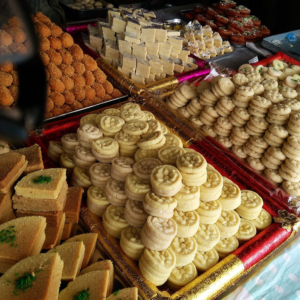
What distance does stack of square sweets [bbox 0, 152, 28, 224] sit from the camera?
1.26m

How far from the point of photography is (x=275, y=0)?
207 inches

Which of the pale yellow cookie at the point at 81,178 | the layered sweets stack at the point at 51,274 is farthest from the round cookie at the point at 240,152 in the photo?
the layered sweets stack at the point at 51,274

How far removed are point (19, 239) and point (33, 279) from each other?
0.71 feet

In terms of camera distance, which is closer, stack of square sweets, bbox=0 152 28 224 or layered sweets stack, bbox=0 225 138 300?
layered sweets stack, bbox=0 225 138 300

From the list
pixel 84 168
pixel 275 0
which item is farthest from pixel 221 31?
pixel 84 168

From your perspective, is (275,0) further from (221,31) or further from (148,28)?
(148,28)

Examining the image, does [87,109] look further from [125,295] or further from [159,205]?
[125,295]

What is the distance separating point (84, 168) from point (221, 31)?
11.9 ft

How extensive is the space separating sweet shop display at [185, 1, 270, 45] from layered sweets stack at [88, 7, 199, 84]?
1.45 meters

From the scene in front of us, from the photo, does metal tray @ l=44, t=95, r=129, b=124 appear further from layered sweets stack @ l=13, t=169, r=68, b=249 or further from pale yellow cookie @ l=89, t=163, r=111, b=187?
layered sweets stack @ l=13, t=169, r=68, b=249

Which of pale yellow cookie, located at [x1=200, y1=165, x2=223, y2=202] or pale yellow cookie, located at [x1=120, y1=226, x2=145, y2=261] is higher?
pale yellow cookie, located at [x1=200, y1=165, x2=223, y2=202]

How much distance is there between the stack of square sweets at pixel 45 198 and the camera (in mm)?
1301

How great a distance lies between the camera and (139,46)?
297 cm

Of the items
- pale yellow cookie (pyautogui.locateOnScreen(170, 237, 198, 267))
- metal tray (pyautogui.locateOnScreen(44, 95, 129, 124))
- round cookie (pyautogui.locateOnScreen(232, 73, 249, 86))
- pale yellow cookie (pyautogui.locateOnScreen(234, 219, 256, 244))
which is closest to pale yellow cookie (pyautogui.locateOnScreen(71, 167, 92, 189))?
pale yellow cookie (pyautogui.locateOnScreen(170, 237, 198, 267))
